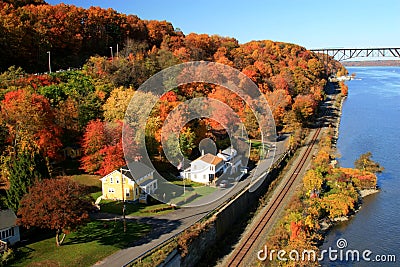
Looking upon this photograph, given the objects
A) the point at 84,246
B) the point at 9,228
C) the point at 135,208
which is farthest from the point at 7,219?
the point at 135,208

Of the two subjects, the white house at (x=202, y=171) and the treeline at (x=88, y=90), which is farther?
the white house at (x=202, y=171)

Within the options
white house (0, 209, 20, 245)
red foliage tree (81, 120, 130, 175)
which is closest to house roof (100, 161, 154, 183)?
red foliage tree (81, 120, 130, 175)

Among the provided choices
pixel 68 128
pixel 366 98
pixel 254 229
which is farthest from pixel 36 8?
pixel 366 98

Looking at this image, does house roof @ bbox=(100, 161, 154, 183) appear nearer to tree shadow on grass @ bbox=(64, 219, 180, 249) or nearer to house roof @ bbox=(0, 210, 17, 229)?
→ tree shadow on grass @ bbox=(64, 219, 180, 249)

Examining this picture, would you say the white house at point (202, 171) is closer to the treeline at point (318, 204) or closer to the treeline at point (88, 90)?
the treeline at point (88, 90)

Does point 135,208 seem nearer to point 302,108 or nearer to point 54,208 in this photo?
point 54,208

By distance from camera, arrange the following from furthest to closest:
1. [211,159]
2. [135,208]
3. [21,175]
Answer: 1. [211,159]
2. [135,208]
3. [21,175]

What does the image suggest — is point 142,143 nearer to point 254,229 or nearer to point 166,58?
point 254,229

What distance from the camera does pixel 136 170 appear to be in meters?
16.9

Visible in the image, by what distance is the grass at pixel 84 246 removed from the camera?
11203 mm

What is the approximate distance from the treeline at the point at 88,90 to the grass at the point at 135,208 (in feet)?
5.98

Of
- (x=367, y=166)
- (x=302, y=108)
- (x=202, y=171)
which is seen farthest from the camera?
(x=302, y=108)

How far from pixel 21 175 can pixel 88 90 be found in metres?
10.1

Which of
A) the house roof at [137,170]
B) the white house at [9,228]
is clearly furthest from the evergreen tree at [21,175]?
the house roof at [137,170]
